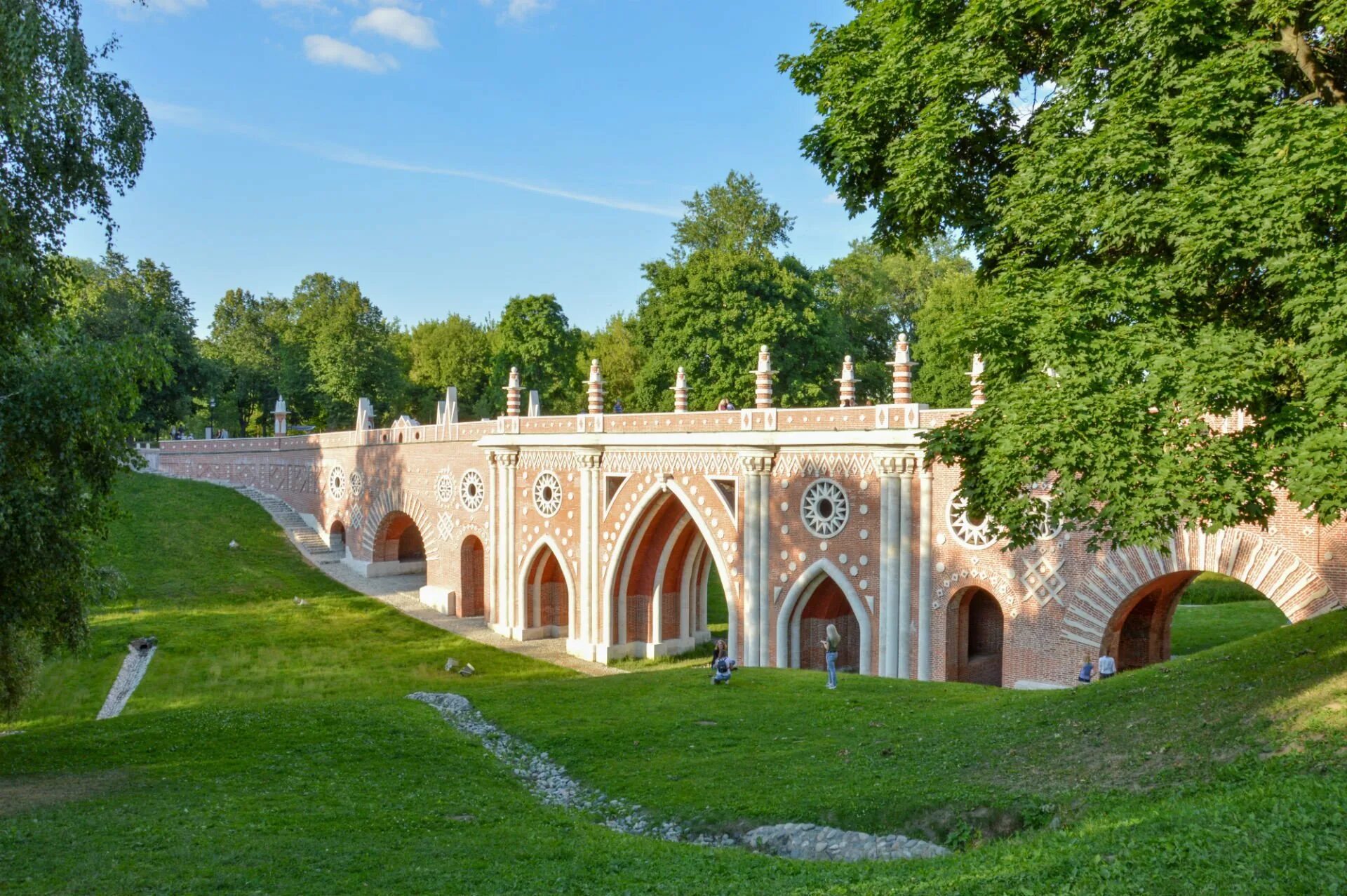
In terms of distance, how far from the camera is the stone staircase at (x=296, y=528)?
43656 millimetres

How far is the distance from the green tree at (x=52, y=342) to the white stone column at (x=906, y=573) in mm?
14945

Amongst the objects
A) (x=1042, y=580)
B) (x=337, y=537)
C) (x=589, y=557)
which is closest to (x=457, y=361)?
(x=337, y=537)

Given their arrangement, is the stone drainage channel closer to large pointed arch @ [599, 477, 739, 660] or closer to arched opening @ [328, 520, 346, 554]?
large pointed arch @ [599, 477, 739, 660]

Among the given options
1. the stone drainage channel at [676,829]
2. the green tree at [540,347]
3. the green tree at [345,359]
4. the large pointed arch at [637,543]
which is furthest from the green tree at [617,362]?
the stone drainage channel at [676,829]

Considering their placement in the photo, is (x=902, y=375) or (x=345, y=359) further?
(x=345, y=359)

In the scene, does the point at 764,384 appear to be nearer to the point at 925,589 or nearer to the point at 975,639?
the point at 925,589

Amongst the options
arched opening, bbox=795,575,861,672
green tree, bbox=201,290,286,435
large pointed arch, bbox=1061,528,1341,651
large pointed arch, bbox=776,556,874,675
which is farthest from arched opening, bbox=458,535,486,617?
green tree, bbox=201,290,286,435

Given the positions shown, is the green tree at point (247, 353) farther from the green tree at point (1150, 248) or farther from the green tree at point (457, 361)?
the green tree at point (1150, 248)

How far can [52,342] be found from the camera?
12.6 meters

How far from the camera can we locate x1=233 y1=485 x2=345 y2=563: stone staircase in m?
43.7

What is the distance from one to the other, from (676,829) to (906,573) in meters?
12.0

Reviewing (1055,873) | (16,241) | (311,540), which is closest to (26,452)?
(16,241)

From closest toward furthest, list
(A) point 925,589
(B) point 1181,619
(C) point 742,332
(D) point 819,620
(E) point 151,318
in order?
(A) point 925,589 < (D) point 819,620 < (B) point 1181,619 < (C) point 742,332 < (E) point 151,318

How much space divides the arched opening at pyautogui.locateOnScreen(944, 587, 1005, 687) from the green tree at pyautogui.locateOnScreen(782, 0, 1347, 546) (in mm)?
10781
